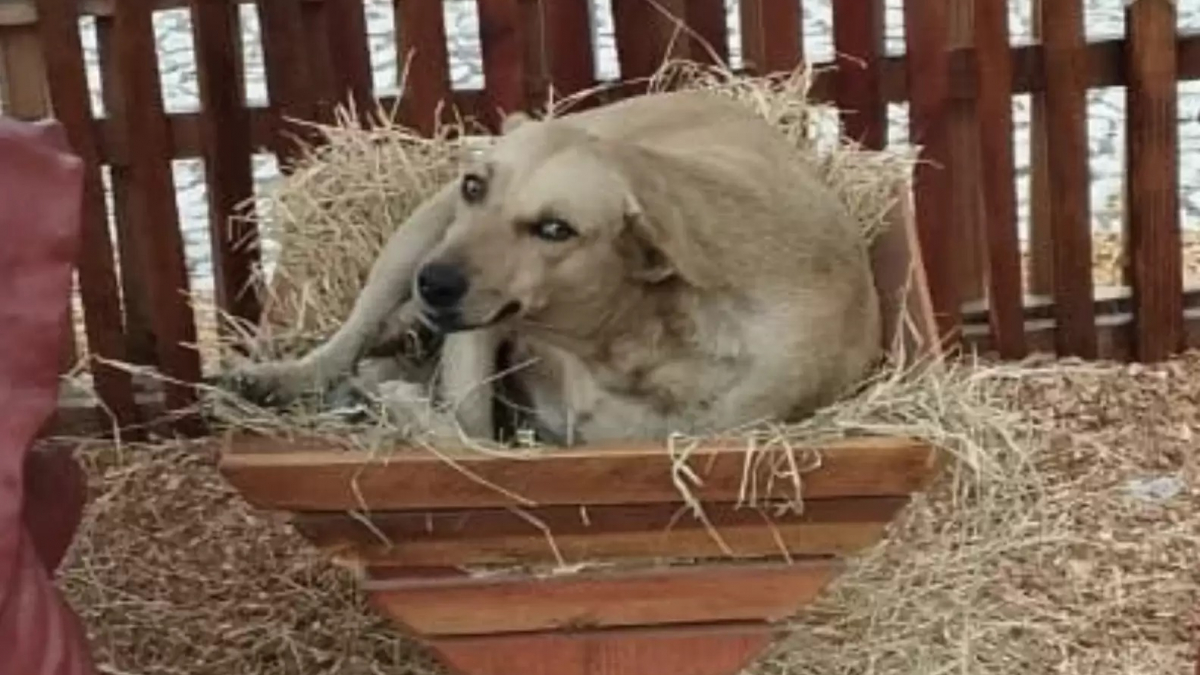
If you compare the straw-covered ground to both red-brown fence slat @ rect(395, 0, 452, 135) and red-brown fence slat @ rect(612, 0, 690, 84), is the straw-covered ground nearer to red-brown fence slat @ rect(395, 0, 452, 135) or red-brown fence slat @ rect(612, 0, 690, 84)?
red-brown fence slat @ rect(612, 0, 690, 84)

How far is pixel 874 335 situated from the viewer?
106 inches

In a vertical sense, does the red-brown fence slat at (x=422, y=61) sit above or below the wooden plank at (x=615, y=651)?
above

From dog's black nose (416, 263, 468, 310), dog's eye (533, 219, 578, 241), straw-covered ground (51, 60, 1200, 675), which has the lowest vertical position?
straw-covered ground (51, 60, 1200, 675)

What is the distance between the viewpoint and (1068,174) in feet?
12.5

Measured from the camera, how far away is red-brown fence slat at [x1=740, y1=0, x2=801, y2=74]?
3703mm

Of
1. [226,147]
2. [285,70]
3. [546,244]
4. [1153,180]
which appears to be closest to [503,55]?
[285,70]

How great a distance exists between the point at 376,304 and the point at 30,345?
2.34 feet

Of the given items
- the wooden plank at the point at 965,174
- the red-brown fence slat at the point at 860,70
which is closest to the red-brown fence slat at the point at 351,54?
the red-brown fence slat at the point at 860,70

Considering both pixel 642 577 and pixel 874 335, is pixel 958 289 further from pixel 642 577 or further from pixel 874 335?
pixel 642 577

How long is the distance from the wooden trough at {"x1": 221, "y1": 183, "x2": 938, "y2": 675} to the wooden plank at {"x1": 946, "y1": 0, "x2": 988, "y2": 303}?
1.39m

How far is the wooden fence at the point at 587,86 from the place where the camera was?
3711mm

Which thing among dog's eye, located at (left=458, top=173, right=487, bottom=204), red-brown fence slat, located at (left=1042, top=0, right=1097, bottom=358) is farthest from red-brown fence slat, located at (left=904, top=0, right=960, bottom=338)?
dog's eye, located at (left=458, top=173, right=487, bottom=204)

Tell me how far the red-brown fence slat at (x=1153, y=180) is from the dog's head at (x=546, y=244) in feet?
4.80

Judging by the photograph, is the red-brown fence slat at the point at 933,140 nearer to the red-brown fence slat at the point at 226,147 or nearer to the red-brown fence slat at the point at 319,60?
the red-brown fence slat at the point at 319,60
